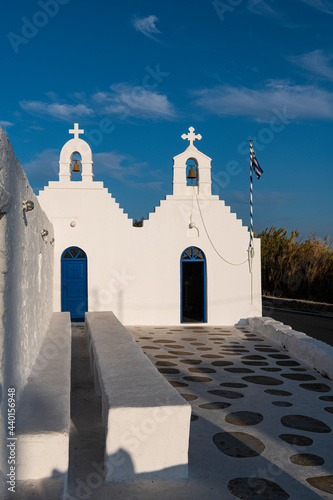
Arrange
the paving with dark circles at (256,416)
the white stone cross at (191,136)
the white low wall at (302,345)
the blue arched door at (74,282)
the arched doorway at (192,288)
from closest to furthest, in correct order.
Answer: the paving with dark circles at (256,416), the white low wall at (302,345), the blue arched door at (74,282), the white stone cross at (191,136), the arched doorway at (192,288)

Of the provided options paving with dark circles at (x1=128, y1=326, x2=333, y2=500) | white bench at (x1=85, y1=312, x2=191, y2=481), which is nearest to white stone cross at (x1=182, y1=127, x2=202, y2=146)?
paving with dark circles at (x1=128, y1=326, x2=333, y2=500)

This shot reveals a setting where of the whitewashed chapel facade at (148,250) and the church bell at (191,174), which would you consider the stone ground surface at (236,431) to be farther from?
the church bell at (191,174)

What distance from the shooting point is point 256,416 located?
15.9 feet

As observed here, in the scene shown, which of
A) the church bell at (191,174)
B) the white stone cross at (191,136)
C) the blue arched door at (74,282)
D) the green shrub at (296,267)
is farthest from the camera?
the green shrub at (296,267)

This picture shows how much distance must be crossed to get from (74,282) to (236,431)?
27.3 feet

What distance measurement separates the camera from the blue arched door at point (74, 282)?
11.9 meters

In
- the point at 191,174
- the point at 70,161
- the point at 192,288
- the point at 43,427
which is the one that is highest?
the point at 70,161

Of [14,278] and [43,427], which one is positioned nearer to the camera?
[43,427]

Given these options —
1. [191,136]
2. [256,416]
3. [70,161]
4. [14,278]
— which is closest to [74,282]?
[70,161]

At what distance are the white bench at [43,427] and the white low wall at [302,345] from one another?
4301 millimetres

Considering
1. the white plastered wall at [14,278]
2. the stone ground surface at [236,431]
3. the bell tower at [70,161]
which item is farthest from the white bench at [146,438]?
the bell tower at [70,161]

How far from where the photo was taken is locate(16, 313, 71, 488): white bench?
296cm

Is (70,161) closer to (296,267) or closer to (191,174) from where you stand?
(191,174)

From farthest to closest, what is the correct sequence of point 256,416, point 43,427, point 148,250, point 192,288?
point 192,288 < point 148,250 < point 256,416 < point 43,427
